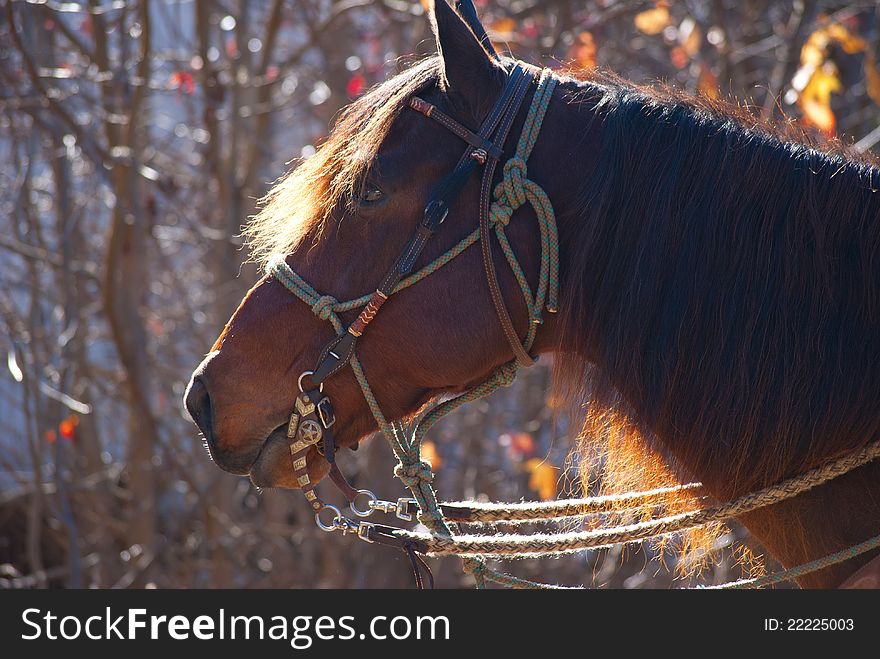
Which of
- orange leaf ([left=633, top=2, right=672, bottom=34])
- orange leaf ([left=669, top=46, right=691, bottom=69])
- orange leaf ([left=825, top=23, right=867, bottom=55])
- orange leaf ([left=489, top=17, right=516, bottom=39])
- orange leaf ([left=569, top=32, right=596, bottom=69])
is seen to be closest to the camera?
orange leaf ([left=825, top=23, right=867, bottom=55])

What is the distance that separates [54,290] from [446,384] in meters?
3.79

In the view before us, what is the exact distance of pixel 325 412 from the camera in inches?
73.7

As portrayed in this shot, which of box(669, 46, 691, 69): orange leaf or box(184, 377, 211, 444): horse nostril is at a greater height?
box(669, 46, 691, 69): orange leaf

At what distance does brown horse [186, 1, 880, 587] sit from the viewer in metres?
1.69

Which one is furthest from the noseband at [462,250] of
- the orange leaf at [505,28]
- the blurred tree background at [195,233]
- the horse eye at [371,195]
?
the orange leaf at [505,28]

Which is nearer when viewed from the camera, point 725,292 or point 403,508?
point 725,292

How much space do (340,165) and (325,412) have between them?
0.57 metres

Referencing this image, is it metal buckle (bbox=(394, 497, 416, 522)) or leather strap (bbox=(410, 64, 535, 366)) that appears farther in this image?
metal buckle (bbox=(394, 497, 416, 522))

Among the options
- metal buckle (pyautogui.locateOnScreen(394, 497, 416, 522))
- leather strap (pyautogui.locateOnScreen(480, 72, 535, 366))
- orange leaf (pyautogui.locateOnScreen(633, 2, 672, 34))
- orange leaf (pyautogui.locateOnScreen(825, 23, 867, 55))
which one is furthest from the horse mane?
orange leaf (pyautogui.locateOnScreen(633, 2, 672, 34))

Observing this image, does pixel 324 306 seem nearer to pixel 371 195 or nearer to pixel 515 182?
pixel 371 195

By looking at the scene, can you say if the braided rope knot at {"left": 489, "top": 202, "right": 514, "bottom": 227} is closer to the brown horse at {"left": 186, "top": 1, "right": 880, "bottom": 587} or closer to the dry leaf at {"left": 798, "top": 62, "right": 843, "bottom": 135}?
the brown horse at {"left": 186, "top": 1, "right": 880, "bottom": 587}

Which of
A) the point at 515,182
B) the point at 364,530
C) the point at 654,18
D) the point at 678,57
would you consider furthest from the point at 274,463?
the point at 678,57

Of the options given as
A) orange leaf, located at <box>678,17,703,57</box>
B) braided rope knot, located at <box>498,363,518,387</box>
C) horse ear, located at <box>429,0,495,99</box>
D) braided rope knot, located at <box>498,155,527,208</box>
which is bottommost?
braided rope knot, located at <box>498,363,518,387</box>

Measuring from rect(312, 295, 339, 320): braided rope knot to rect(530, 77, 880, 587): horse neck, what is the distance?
503 mm
